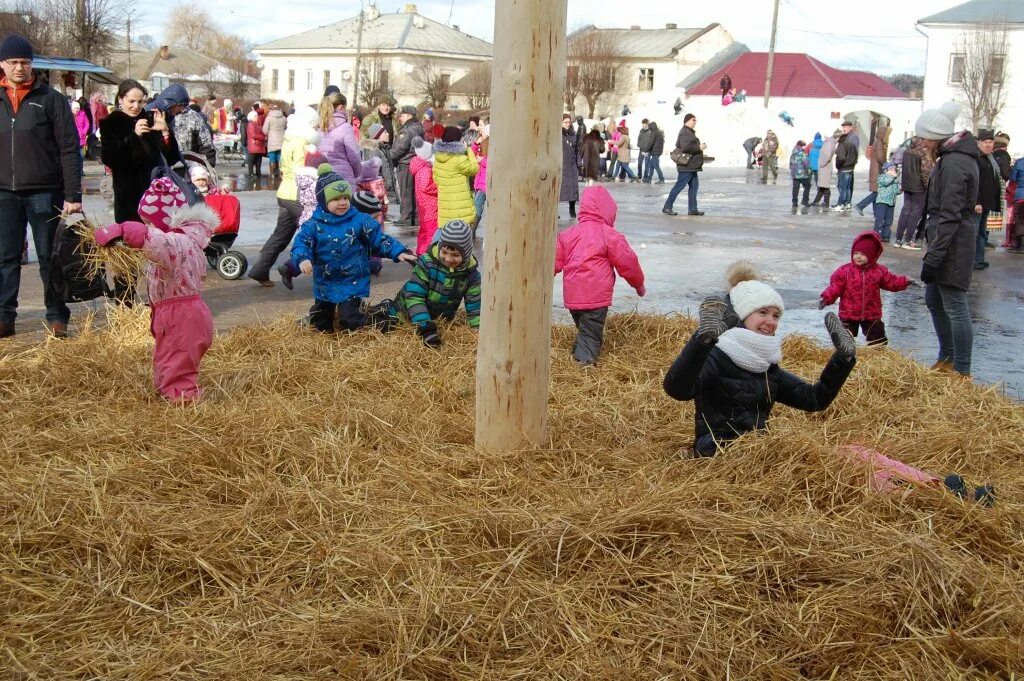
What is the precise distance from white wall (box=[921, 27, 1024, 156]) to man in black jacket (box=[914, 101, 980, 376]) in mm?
52765

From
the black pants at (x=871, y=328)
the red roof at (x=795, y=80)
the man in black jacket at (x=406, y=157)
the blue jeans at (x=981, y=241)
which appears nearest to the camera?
the black pants at (x=871, y=328)

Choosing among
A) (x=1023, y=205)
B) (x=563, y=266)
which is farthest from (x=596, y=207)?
(x=1023, y=205)

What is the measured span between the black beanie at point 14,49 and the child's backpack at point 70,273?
4.06 feet

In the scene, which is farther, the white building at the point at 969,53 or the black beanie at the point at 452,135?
the white building at the point at 969,53

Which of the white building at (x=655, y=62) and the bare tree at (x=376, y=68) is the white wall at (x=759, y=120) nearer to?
the white building at (x=655, y=62)

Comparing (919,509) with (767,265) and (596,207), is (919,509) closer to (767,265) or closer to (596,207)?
(596,207)

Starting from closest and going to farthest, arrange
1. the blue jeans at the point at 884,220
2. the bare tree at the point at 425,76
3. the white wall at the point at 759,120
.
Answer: the blue jeans at the point at 884,220 → the white wall at the point at 759,120 → the bare tree at the point at 425,76

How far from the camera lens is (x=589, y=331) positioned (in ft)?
24.8

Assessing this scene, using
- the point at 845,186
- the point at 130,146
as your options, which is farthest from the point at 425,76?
the point at 130,146

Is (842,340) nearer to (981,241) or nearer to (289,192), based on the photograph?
(289,192)

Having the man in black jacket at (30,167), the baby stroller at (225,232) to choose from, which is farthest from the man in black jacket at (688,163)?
the man in black jacket at (30,167)

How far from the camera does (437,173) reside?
11.2 metres

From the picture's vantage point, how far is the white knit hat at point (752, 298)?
4918 millimetres

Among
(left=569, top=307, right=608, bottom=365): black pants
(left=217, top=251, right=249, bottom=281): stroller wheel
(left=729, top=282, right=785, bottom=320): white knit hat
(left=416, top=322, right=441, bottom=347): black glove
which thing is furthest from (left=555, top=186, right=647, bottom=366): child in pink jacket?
(left=217, top=251, right=249, bottom=281): stroller wheel
